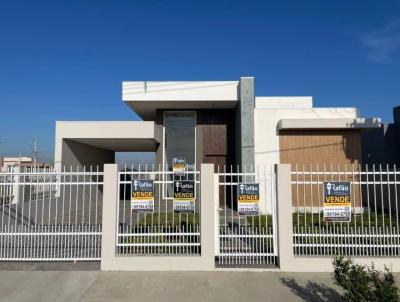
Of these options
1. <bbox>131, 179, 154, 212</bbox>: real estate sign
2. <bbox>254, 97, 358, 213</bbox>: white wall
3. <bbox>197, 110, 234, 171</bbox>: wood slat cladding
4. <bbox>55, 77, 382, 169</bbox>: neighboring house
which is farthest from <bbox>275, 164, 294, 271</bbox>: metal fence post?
<bbox>197, 110, 234, 171</bbox>: wood slat cladding

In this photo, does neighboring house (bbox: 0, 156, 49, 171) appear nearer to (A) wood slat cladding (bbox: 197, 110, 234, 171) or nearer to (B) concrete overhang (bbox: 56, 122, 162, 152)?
(B) concrete overhang (bbox: 56, 122, 162, 152)

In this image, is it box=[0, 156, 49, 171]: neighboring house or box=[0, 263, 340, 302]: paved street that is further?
box=[0, 156, 49, 171]: neighboring house

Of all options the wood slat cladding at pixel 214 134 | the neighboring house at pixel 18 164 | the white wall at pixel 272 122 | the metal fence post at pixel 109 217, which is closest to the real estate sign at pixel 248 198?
the metal fence post at pixel 109 217

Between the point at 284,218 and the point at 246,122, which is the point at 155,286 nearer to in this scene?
the point at 284,218

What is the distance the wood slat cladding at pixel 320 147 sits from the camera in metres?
14.6

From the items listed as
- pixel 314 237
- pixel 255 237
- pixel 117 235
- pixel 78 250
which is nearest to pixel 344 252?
pixel 314 237

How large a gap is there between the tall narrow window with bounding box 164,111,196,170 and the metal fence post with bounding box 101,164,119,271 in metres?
11.4

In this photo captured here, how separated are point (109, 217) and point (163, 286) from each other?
178 cm

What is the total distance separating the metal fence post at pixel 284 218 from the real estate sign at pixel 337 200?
78cm

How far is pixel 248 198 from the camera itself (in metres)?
6.82

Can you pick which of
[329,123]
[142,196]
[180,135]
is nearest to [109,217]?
[142,196]

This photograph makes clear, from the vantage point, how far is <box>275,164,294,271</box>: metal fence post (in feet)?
21.4

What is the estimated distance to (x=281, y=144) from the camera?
14820 millimetres

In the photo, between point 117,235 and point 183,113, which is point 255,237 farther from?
point 183,113
